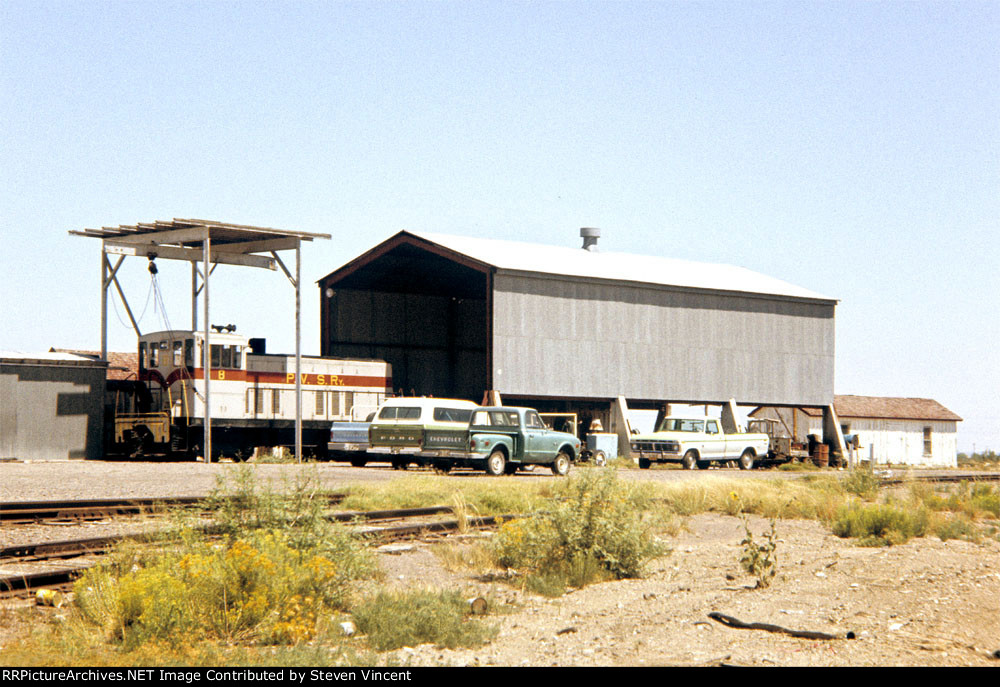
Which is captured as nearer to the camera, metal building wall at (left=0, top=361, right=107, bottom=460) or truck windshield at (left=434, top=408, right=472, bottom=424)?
truck windshield at (left=434, top=408, right=472, bottom=424)

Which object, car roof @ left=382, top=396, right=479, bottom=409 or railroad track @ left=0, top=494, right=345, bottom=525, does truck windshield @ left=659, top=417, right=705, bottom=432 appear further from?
railroad track @ left=0, top=494, right=345, bottom=525

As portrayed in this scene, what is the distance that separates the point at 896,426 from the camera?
63.6 metres

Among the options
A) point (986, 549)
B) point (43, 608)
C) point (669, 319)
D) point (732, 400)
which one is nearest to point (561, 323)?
point (669, 319)

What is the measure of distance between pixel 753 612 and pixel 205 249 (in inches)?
1107

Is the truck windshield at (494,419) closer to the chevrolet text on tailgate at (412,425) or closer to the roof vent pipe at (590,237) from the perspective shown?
the chevrolet text on tailgate at (412,425)

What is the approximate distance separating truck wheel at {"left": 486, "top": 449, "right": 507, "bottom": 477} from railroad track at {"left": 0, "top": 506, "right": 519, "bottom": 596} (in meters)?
8.79

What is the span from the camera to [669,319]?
48.2 meters

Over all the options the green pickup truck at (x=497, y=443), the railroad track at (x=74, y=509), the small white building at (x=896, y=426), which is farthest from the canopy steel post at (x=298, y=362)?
the small white building at (x=896, y=426)

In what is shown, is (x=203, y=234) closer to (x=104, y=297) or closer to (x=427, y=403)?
(x=104, y=297)

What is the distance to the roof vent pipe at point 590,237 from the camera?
5406 cm

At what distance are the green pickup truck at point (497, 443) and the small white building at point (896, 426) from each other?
115 feet

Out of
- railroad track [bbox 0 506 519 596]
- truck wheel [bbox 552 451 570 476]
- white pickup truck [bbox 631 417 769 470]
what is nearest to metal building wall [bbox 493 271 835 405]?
white pickup truck [bbox 631 417 769 470]

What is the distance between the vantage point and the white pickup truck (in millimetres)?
38438

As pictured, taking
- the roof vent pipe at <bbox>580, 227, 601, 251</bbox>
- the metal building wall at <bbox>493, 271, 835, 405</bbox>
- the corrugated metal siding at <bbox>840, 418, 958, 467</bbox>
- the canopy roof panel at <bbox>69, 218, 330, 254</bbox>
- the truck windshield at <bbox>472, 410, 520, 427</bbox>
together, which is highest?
the roof vent pipe at <bbox>580, 227, 601, 251</bbox>
